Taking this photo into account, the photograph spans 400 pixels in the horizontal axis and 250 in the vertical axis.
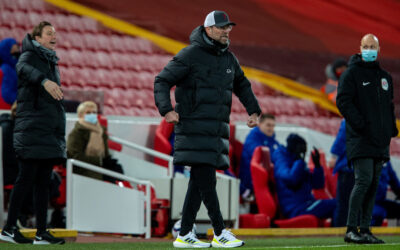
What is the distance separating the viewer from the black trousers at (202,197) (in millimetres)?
4527

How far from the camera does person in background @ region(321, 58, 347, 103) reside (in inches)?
431

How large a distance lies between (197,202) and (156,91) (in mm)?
658

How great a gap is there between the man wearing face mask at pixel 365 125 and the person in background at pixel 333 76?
5.51 metres

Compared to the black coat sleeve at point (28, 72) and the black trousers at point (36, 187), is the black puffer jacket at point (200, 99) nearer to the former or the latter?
the black coat sleeve at point (28, 72)

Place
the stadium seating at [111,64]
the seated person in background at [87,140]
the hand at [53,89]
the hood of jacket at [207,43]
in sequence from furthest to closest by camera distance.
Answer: the stadium seating at [111,64], the seated person in background at [87,140], the hand at [53,89], the hood of jacket at [207,43]

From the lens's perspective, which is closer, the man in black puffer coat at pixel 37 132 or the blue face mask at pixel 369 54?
the man in black puffer coat at pixel 37 132

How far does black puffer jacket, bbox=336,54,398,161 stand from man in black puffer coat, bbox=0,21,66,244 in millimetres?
1776

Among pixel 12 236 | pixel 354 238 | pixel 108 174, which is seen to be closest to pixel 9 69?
pixel 108 174

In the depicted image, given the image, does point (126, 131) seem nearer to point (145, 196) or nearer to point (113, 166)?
point (113, 166)

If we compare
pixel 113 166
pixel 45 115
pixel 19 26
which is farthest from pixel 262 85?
pixel 45 115

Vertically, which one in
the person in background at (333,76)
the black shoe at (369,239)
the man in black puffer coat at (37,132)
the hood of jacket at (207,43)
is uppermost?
the person in background at (333,76)

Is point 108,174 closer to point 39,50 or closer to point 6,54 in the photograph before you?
point 39,50

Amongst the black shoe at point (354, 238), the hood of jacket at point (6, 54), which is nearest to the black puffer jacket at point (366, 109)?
the black shoe at point (354, 238)

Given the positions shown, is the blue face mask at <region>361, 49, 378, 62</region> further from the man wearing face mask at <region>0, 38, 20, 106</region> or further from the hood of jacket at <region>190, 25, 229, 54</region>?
the man wearing face mask at <region>0, 38, 20, 106</region>
